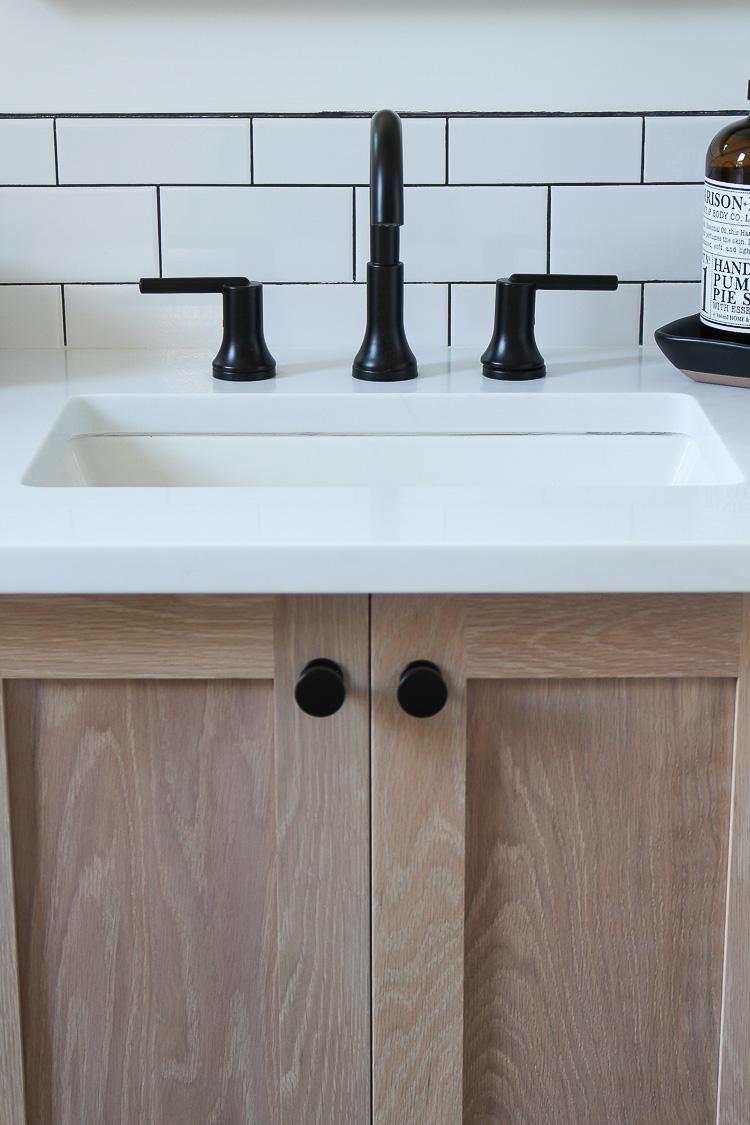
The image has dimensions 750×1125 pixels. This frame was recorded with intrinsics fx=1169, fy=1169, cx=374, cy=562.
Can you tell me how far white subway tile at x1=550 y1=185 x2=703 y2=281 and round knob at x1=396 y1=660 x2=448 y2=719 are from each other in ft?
2.13

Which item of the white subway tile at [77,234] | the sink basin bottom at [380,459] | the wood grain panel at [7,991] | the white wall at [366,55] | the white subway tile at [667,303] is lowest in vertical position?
the wood grain panel at [7,991]

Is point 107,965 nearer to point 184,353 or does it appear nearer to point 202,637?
point 202,637

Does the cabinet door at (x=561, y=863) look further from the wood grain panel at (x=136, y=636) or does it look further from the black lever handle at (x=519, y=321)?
the black lever handle at (x=519, y=321)

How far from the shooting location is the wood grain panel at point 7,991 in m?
0.80

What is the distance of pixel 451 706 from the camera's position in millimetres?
788

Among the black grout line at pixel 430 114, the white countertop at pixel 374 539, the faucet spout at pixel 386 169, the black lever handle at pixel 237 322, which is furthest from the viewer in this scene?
the black grout line at pixel 430 114

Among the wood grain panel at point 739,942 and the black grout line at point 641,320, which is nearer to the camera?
the wood grain panel at point 739,942

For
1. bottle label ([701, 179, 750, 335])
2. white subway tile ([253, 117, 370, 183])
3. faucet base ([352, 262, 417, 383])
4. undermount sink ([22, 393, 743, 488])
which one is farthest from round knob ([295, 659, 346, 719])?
white subway tile ([253, 117, 370, 183])

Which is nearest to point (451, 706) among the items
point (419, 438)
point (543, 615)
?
point (543, 615)

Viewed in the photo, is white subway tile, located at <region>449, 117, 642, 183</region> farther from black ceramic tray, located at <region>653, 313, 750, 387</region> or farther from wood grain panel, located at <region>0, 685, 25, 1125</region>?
wood grain panel, located at <region>0, 685, 25, 1125</region>

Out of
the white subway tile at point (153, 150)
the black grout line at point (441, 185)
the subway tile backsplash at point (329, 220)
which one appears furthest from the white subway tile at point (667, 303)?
the white subway tile at point (153, 150)

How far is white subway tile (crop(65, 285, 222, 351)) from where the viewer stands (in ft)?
4.15

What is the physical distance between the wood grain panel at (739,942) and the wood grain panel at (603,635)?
0.07 ft

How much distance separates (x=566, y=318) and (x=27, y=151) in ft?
1.96
